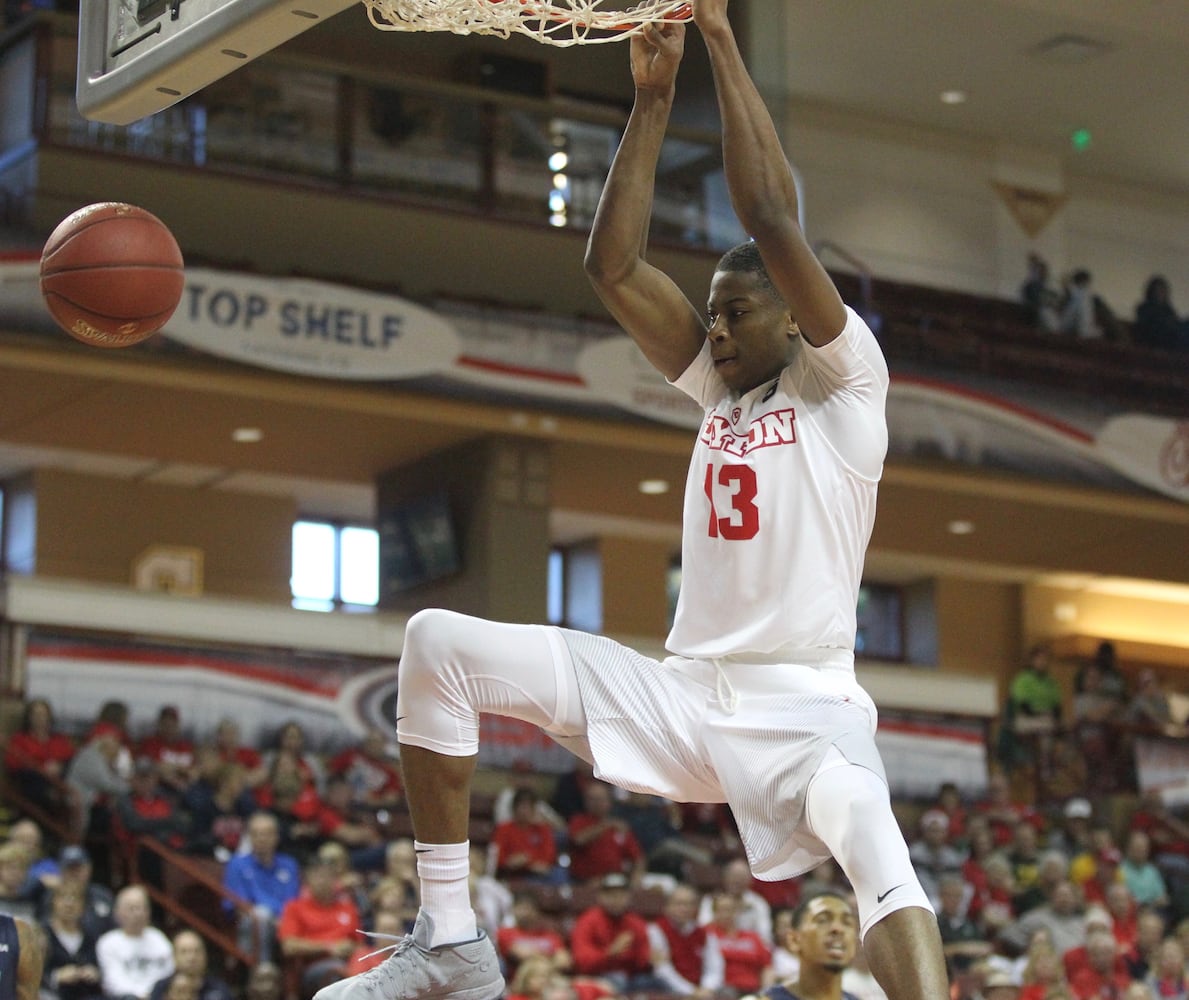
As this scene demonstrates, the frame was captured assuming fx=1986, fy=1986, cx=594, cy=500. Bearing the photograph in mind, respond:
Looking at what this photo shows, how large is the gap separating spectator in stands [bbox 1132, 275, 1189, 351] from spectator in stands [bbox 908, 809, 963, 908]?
30.4ft

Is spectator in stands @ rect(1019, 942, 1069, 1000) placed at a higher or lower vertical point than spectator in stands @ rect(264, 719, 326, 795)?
lower

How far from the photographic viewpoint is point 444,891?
14.4 feet

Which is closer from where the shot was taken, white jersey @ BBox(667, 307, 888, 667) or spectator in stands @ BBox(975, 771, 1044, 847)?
white jersey @ BBox(667, 307, 888, 667)

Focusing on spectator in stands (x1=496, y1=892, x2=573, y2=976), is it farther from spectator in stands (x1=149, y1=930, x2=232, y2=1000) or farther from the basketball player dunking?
the basketball player dunking

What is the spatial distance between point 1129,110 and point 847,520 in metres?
20.2

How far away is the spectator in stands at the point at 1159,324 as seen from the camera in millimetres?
22969

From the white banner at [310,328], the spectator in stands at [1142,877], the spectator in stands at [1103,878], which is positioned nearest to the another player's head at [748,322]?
the spectator in stands at [1103,878]

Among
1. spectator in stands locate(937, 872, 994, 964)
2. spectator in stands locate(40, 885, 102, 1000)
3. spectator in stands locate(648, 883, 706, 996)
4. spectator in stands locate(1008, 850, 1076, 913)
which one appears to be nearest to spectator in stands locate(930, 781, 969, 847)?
spectator in stands locate(1008, 850, 1076, 913)

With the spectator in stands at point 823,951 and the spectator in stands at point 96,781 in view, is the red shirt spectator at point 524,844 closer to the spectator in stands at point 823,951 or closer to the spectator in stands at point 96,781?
the spectator in stands at point 96,781

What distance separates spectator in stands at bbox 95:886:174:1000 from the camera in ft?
33.2

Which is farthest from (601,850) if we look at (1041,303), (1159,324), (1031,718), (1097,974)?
(1159,324)

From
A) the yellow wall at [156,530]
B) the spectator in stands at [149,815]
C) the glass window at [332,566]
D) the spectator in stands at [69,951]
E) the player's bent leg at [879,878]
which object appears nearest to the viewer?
the player's bent leg at [879,878]

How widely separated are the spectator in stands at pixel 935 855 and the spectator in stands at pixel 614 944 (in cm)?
381

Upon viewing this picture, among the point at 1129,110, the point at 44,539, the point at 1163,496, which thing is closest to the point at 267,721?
the point at 44,539
